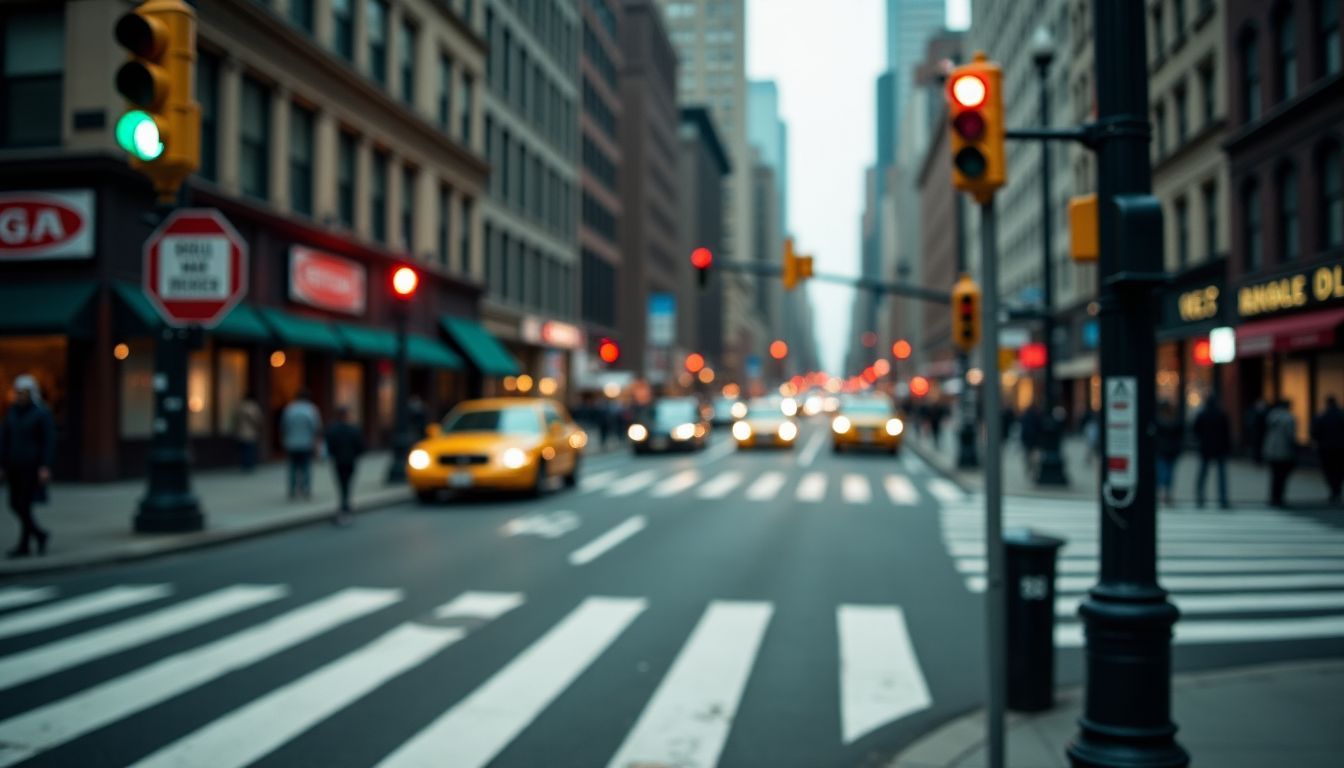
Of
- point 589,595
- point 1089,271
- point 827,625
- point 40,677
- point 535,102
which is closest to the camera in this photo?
point 40,677

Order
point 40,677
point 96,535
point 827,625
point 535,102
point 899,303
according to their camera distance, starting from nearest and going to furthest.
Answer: point 40,677 → point 827,625 → point 96,535 → point 535,102 → point 899,303

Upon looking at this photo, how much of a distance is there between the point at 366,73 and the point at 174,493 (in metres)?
20.4

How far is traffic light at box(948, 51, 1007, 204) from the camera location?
472 cm

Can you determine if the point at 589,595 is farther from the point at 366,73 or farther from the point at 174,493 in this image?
the point at 366,73

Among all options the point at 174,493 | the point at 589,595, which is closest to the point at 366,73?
the point at 174,493

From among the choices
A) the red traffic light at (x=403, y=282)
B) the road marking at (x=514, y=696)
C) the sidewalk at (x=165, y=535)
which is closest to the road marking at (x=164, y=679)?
the road marking at (x=514, y=696)

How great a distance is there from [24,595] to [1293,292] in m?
25.2

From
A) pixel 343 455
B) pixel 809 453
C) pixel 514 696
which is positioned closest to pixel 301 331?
pixel 343 455

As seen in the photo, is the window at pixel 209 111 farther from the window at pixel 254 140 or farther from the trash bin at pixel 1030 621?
the trash bin at pixel 1030 621

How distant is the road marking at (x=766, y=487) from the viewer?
65.2 ft

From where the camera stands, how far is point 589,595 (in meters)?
9.79

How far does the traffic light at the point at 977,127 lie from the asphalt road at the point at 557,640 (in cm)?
281

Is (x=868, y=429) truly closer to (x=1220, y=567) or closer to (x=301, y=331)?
(x=301, y=331)

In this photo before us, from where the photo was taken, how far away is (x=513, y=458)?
18.1 m
